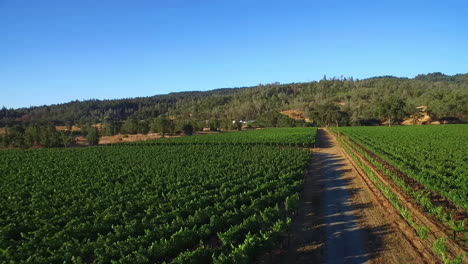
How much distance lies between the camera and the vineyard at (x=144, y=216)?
441 inches

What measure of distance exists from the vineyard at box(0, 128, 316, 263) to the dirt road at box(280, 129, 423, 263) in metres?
A: 1.24

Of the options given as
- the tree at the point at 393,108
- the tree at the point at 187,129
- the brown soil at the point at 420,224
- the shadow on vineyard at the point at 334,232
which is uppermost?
the tree at the point at 393,108

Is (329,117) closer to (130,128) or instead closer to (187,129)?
(187,129)

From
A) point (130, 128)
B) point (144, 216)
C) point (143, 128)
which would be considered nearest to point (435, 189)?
point (144, 216)

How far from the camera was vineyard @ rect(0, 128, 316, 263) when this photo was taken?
36.8 ft

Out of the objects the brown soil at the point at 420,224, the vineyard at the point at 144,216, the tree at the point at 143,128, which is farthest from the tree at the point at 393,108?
the brown soil at the point at 420,224

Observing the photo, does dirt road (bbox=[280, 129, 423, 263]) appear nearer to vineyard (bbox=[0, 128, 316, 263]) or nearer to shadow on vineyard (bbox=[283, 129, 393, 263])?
shadow on vineyard (bbox=[283, 129, 393, 263])

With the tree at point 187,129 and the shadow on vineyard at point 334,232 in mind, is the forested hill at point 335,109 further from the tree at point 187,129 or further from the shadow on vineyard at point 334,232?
the shadow on vineyard at point 334,232

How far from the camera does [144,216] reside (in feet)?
50.7

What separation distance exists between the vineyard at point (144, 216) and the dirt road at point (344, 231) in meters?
1.24

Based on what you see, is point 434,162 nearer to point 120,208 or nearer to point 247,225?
point 247,225

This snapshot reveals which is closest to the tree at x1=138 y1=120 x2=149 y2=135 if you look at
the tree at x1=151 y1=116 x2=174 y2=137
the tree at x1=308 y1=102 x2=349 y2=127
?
the tree at x1=151 y1=116 x2=174 y2=137

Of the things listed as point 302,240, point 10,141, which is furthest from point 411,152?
point 10,141

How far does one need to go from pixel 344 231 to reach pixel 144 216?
1047 centimetres
